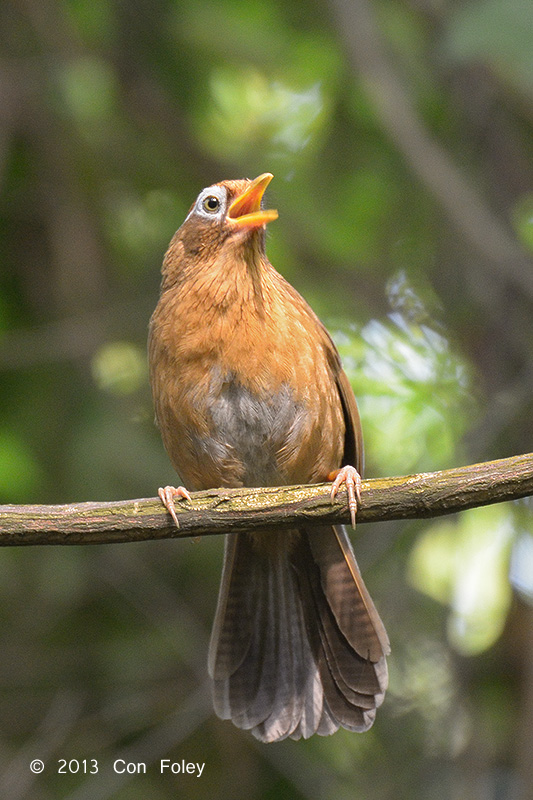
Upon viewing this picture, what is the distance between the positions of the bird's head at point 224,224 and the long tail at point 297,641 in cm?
119

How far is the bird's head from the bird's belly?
0.56 metres

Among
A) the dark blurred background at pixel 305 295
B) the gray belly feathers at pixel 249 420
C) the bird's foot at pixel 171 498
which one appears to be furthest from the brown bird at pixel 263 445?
the dark blurred background at pixel 305 295

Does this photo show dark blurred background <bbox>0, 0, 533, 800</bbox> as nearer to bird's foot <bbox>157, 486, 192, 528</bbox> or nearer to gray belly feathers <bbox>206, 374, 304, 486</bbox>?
gray belly feathers <bbox>206, 374, 304, 486</bbox>

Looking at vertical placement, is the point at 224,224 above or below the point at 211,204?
below

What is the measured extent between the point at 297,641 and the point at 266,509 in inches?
52.1

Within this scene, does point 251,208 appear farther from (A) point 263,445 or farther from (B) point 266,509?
(B) point 266,509

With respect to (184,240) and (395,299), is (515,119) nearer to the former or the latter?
(395,299)

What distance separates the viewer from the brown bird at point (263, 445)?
384cm

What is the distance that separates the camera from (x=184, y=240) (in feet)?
14.0

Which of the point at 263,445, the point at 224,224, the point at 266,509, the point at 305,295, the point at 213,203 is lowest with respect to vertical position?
the point at 266,509

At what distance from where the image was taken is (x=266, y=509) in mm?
3002

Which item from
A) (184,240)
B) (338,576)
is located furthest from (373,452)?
(184,240)

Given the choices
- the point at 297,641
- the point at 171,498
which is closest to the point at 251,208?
the point at 171,498

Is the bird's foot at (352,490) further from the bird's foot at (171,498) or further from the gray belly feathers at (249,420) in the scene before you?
the gray belly feathers at (249,420)
